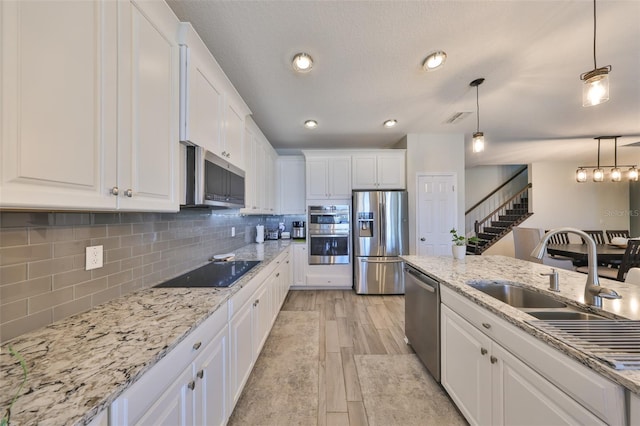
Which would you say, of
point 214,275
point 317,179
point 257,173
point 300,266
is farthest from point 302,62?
point 300,266

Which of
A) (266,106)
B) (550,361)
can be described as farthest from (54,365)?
(266,106)

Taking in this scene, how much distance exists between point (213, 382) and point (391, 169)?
145 inches

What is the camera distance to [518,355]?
1015 millimetres

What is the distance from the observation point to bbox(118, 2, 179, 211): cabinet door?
3.33 feet

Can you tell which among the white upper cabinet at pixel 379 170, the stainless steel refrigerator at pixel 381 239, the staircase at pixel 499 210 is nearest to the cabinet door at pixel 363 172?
the white upper cabinet at pixel 379 170

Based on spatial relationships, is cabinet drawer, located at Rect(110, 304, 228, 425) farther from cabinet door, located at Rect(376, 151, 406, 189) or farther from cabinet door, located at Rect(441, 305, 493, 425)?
cabinet door, located at Rect(376, 151, 406, 189)

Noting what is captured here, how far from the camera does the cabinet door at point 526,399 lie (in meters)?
0.81

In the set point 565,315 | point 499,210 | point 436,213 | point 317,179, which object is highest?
point 317,179

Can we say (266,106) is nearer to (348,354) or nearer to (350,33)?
(350,33)

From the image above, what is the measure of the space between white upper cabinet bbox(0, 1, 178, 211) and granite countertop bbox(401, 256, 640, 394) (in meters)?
1.80

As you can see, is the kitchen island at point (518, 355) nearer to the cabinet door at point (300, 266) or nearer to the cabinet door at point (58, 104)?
the cabinet door at point (58, 104)

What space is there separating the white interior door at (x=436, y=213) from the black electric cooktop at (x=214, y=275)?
110 inches

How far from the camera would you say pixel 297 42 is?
179cm

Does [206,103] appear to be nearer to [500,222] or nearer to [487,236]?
[487,236]
